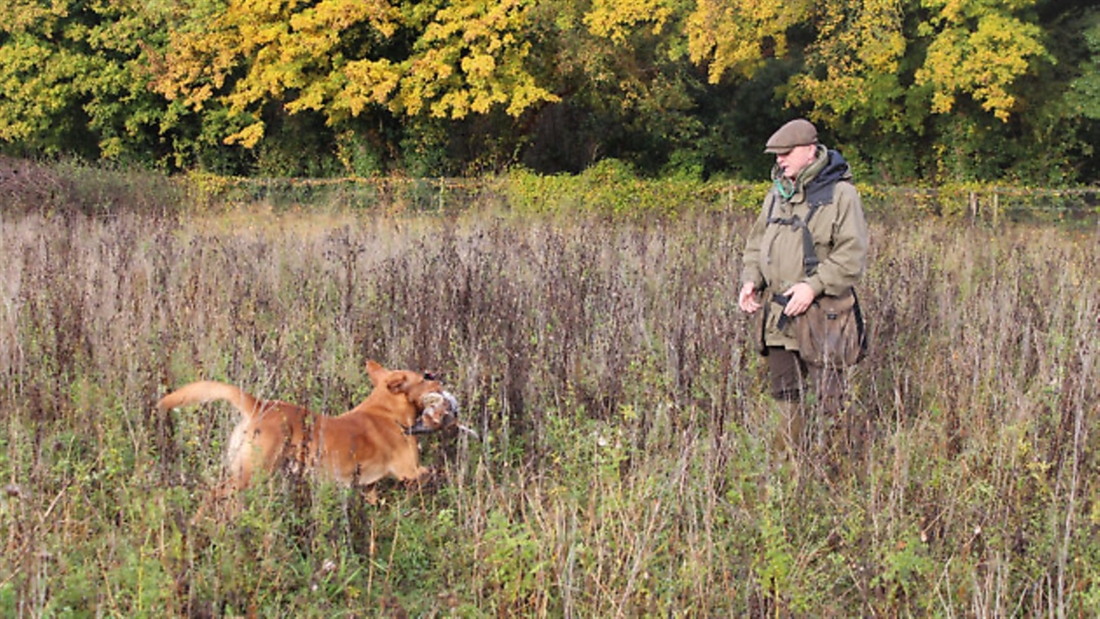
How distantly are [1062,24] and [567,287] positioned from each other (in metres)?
21.9

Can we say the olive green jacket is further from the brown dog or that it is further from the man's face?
the brown dog

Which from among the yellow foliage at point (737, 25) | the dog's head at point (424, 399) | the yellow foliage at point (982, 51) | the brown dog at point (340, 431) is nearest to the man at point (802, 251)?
the dog's head at point (424, 399)

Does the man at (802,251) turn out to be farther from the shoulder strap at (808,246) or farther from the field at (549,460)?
the field at (549,460)

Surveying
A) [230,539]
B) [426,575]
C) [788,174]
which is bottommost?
[426,575]

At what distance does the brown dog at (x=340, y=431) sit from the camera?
388 centimetres

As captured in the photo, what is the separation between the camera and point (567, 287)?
22.6ft

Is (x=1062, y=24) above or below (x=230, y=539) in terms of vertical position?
above

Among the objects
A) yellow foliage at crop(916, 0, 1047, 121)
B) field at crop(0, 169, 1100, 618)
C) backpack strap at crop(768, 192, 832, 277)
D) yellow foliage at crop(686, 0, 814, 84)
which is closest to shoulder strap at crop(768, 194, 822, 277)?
backpack strap at crop(768, 192, 832, 277)

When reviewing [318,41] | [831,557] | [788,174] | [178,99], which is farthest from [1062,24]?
[831,557]

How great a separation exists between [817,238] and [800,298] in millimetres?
289

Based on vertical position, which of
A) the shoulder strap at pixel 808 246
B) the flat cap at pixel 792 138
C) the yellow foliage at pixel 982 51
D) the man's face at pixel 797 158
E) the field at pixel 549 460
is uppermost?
the yellow foliage at pixel 982 51

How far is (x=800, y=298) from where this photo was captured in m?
4.78

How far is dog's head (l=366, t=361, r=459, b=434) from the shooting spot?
4480mm

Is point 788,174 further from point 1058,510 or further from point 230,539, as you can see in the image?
point 230,539
